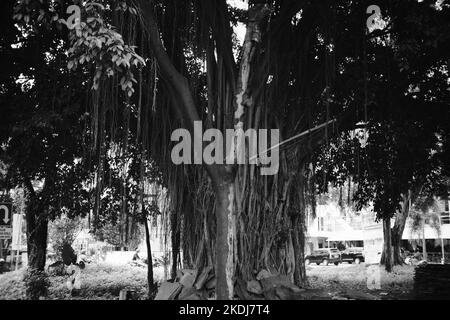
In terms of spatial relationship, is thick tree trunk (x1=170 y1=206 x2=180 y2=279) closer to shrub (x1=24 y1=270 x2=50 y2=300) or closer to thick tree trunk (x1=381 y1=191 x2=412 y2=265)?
shrub (x1=24 y1=270 x2=50 y2=300)

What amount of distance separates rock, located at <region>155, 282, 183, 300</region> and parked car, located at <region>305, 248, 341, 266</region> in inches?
679

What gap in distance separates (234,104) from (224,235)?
148 cm

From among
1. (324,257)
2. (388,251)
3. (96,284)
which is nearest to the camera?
(96,284)

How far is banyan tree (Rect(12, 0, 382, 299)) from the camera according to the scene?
190 inches

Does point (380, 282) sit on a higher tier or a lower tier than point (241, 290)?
lower

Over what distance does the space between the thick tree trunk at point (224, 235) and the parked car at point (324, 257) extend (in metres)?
17.6

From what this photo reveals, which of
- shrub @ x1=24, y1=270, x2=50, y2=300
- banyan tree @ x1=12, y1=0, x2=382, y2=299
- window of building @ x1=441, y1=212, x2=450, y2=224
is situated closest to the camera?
banyan tree @ x1=12, y1=0, x2=382, y2=299

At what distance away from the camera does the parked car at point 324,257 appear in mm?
21627

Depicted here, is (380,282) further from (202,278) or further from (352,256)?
(352,256)

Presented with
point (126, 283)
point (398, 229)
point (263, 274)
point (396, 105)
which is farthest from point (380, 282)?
point (263, 274)

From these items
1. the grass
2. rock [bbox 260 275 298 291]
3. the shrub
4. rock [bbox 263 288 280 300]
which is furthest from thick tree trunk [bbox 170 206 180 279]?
the shrub

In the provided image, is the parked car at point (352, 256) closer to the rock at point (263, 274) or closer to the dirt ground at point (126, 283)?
the dirt ground at point (126, 283)

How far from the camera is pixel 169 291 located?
5055 mm

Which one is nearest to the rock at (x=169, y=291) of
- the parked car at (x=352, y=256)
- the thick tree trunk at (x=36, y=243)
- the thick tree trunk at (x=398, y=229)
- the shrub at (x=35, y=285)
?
the shrub at (x=35, y=285)
